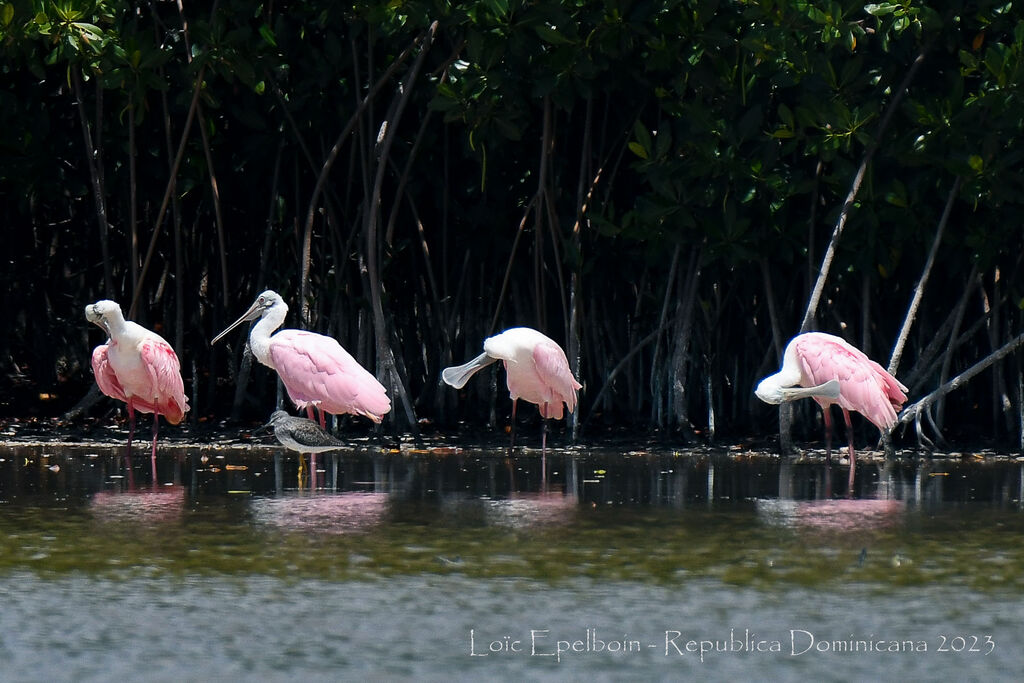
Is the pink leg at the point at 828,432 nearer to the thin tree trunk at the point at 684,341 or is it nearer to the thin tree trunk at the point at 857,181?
the thin tree trunk at the point at 857,181

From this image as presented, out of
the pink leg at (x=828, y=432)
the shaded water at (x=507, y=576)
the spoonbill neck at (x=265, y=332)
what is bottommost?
the shaded water at (x=507, y=576)

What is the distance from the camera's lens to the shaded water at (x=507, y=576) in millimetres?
5113

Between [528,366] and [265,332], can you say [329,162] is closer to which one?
[265,332]

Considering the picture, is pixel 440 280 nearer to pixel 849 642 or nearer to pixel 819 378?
pixel 819 378

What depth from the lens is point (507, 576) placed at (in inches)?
252

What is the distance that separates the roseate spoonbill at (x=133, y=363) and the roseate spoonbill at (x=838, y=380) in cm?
395

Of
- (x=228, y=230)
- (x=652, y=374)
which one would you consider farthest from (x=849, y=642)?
(x=228, y=230)

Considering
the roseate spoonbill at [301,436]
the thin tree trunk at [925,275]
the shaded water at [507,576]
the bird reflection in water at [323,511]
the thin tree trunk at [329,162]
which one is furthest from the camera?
the thin tree trunk at [329,162]

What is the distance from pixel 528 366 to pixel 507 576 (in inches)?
209

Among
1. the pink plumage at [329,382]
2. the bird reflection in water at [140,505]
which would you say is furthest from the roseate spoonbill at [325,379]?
the bird reflection in water at [140,505]

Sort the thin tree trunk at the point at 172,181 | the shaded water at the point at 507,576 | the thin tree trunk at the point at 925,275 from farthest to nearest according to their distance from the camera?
the thin tree trunk at the point at 172,181, the thin tree trunk at the point at 925,275, the shaded water at the point at 507,576

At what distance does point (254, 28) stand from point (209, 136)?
0.95 m

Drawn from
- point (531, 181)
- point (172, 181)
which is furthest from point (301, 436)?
point (531, 181)

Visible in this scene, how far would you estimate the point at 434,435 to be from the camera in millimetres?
13062
